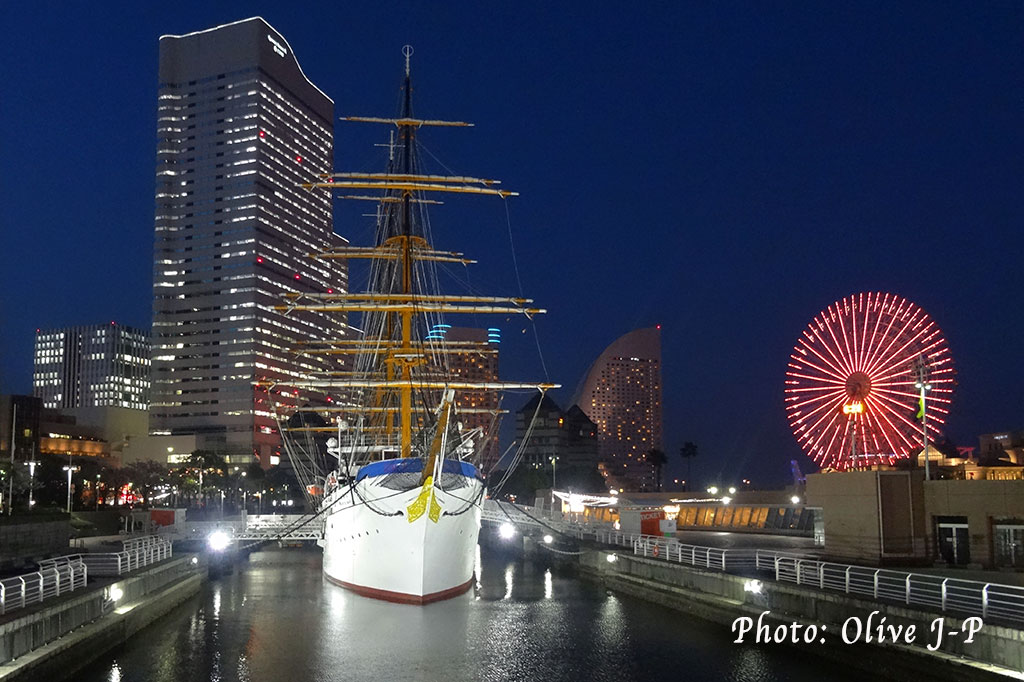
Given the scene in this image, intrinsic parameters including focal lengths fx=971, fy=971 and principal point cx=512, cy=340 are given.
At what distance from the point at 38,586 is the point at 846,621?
21.3m

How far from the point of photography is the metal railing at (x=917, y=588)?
70.5 feet

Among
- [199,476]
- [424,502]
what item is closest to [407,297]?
[424,502]

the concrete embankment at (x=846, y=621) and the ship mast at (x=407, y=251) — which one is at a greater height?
the ship mast at (x=407, y=251)

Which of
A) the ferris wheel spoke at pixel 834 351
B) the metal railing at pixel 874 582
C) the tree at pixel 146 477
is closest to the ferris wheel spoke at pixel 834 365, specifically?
the ferris wheel spoke at pixel 834 351

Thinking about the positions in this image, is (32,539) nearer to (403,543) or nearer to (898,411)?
(403,543)

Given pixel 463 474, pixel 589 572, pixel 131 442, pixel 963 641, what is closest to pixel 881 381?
pixel 589 572

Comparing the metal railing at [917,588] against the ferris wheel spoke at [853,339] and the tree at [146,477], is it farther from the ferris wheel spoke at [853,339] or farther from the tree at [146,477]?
the tree at [146,477]

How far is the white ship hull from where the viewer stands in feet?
127

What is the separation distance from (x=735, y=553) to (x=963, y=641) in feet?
55.0

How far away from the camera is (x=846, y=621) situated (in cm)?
2480

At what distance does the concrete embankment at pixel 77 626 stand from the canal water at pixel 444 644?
2.10 feet

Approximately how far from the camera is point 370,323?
73.1 metres

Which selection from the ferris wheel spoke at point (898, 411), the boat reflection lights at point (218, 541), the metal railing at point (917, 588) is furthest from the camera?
the boat reflection lights at point (218, 541)

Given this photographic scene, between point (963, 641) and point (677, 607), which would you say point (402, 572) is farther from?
point (963, 641)
